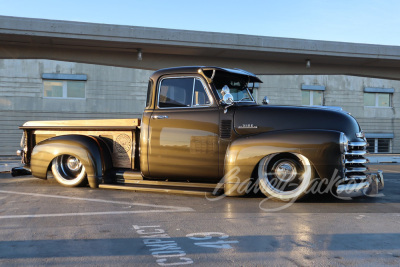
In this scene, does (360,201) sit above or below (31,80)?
below

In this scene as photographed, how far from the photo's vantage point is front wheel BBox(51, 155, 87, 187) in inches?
298

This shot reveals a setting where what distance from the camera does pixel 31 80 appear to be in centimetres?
2541

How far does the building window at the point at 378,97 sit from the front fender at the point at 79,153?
95.6 ft

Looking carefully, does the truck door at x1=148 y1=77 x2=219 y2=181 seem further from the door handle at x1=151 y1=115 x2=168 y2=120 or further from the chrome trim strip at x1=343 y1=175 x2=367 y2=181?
the chrome trim strip at x1=343 y1=175 x2=367 y2=181

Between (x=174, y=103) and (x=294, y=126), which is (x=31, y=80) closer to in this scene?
(x=174, y=103)

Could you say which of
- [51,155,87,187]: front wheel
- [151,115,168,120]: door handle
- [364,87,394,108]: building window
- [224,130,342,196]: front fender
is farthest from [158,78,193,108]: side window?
[364,87,394,108]: building window

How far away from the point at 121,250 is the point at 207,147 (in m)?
2.98

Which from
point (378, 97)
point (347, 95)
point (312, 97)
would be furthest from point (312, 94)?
point (378, 97)

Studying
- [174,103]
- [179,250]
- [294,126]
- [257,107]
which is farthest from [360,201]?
[179,250]

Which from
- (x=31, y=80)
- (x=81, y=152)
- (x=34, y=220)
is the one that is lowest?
(x=34, y=220)

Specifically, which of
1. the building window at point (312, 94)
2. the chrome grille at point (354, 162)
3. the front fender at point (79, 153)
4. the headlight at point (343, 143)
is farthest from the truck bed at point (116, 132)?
the building window at point (312, 94)

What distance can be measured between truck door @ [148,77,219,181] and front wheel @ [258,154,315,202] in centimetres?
76

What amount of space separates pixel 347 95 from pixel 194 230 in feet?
98.5

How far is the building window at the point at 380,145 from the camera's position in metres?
32.6
